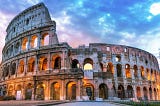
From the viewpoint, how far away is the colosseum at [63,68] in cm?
2695

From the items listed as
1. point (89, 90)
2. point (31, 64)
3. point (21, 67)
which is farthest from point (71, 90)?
A: point (21, 67)

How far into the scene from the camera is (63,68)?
2703cm

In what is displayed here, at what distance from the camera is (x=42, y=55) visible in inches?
1145

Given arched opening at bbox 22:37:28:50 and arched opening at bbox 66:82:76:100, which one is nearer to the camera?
arched opening at bbox 66:82:76:100

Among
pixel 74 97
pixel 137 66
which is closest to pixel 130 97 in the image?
pixel 137 66

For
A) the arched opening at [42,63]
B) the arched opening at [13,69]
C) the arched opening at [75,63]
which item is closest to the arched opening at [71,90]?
the arched opening at [75,63]

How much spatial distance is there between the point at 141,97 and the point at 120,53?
8.92 metres

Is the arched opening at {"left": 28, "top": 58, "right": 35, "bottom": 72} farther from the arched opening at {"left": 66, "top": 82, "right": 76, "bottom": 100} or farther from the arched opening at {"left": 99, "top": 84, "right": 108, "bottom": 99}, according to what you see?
the arched opening at {"left": 99, "top": 84, "right": 108, "bottom": 99}

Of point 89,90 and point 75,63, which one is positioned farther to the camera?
point 75,63

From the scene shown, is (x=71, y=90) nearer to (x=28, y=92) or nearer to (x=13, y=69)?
(x=28, y=92)

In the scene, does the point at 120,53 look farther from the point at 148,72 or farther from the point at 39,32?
the point at 39,32

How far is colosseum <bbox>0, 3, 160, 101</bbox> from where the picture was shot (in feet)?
88.4

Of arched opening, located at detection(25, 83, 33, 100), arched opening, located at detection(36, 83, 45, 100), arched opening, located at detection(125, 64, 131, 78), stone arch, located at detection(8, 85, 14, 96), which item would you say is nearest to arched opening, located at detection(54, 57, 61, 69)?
arched opening, located at detection(36, 83, 45, 100)

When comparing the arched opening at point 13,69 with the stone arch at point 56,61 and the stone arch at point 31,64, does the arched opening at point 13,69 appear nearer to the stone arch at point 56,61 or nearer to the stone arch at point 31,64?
the stone arch at point 31,64
